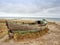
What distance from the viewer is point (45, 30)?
2434mm

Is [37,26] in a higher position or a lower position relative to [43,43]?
higher

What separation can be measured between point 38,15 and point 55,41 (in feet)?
2.18

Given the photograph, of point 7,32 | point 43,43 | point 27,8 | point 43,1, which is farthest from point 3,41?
point 43,1

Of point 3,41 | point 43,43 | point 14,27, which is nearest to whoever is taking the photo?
point 43,43

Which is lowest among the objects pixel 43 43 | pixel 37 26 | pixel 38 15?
pixel 43 43

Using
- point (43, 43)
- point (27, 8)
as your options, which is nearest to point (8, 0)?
point (27, 8)

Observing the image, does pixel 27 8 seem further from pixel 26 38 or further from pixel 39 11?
pixel 26 38

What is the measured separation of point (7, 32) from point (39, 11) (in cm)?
72

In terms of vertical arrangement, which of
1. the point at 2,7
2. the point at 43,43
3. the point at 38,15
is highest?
the point at 2,7

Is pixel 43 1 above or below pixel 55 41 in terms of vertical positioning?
above

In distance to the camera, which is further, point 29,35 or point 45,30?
point 45,30

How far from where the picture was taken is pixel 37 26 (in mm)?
2406

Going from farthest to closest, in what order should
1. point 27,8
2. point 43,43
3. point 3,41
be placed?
point 27,8, point 3,41, point 43,43

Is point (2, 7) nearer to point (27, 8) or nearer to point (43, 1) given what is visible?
point (27, 8)
